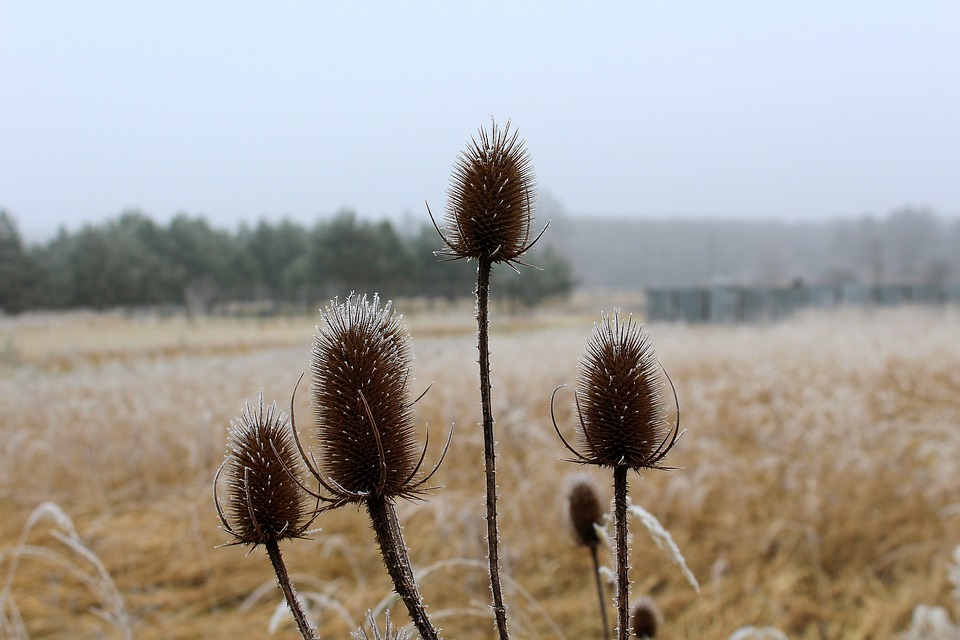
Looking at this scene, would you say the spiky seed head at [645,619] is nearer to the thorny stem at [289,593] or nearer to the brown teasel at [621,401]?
the brown teasel at [621,401]

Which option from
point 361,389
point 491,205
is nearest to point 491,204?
point 491,205

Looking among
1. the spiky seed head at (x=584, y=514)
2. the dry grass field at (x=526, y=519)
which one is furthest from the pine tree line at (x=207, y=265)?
the spiky seed head at (x=584, y=514)

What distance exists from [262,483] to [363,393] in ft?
0.27

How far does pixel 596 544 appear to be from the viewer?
82cm

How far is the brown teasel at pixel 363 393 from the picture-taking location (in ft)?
1.39

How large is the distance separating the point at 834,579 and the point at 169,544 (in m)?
3.31

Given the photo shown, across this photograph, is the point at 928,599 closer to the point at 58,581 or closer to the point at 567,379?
the point at 567,379

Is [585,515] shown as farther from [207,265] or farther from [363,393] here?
[207,265]

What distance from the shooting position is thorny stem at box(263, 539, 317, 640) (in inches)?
15.2

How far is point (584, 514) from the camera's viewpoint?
2.70 ft

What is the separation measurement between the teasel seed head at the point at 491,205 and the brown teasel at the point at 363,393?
0.07 metres

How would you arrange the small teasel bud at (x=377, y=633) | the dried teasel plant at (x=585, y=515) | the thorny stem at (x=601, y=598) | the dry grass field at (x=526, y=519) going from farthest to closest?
the dry grass field at (x=526, y=519) → the dried teasel plant at (x=585, y=515) → the thorny stem at (x=601, y=598) → the small teasel bud at (x=377, y=633)

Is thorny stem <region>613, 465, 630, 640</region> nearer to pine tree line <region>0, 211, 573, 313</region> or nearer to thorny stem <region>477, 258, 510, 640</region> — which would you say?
thorny stem <region>477, 258, 510, 640</region>

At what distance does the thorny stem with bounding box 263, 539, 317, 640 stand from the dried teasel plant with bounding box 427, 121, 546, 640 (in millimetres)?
101
